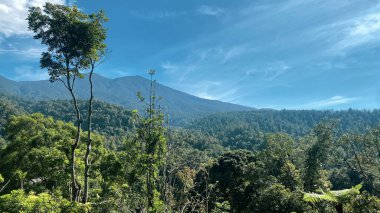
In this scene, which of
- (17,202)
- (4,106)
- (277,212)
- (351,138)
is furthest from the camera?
(4,106)

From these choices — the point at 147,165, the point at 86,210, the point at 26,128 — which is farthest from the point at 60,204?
the point at 26,128

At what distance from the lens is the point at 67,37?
13672 mm

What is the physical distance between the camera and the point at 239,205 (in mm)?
29172

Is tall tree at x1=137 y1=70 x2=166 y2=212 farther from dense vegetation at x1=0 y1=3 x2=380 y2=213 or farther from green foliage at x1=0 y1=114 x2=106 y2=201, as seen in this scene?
green foliage at x1=0 y1=114 x2=106 y2=201

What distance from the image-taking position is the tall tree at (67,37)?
43.5 ft

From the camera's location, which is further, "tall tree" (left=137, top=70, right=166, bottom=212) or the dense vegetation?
"tall tree" (left=137, top=70, right=166, bottom=212)

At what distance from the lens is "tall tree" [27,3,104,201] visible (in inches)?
523

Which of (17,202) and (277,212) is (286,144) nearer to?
(277,212)

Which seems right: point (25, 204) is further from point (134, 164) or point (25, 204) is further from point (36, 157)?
point (36, 157)

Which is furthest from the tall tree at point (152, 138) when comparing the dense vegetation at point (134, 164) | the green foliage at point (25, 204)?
the green foliage at point (25, 204)

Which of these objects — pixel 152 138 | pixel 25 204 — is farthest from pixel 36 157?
pixel 25 204

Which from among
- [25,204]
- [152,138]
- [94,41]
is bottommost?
[25,204]

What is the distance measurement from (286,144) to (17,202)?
21809 mm

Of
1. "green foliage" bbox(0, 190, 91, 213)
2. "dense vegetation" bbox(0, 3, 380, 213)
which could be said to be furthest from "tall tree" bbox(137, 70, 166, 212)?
"green foliage" bbox(0, 190, 91, 213)
